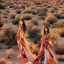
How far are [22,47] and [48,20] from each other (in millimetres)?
13561

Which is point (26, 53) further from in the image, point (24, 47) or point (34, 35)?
point (34, 35)

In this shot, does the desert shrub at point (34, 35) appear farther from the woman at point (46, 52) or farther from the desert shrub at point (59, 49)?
the woman at point (46, 52)

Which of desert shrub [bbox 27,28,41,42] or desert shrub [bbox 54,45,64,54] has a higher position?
desert shrub [bbox 54,45,64,54]

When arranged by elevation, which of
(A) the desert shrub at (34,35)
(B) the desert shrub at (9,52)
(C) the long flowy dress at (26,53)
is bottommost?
(A) the desert shrub at (34,35)

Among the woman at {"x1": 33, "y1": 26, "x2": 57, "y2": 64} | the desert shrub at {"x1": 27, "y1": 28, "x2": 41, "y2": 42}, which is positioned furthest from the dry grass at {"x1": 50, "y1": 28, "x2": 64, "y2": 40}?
the woman at {"x1": 33, "y1": 26, "x2": 57, "y2": 64}

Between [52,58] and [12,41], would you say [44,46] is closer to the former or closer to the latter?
[52,58]

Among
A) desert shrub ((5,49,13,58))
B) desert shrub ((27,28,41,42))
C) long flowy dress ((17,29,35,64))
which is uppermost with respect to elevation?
long flowy dress ((17,29,35,64))

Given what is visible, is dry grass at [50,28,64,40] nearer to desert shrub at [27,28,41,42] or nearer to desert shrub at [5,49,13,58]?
desert shrub at [27,28,41,42]

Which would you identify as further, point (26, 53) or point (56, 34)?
point (56, 34)

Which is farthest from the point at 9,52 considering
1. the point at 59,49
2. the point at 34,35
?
the point at 34,35

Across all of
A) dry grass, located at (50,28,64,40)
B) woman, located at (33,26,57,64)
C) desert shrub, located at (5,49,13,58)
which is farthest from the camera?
dry grass, located at (50,28,64,40)

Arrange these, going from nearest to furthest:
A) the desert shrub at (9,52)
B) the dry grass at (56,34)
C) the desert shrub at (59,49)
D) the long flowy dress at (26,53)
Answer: the long flowy dress at (26,53) < the desert shrub at (9,52) < the desert shrub at (59,49) < the dry grass at (56,34)

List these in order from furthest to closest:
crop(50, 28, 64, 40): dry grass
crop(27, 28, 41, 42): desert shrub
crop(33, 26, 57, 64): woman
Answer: crop(27, 28, 41, 42): desert shrub, crop(50, 28, 64, 40): dry grass, crop(33, 26, 57, 64): woman

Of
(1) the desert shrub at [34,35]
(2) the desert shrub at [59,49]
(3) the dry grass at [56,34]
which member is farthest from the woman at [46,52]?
(1) the desert shrub at [34,35]
